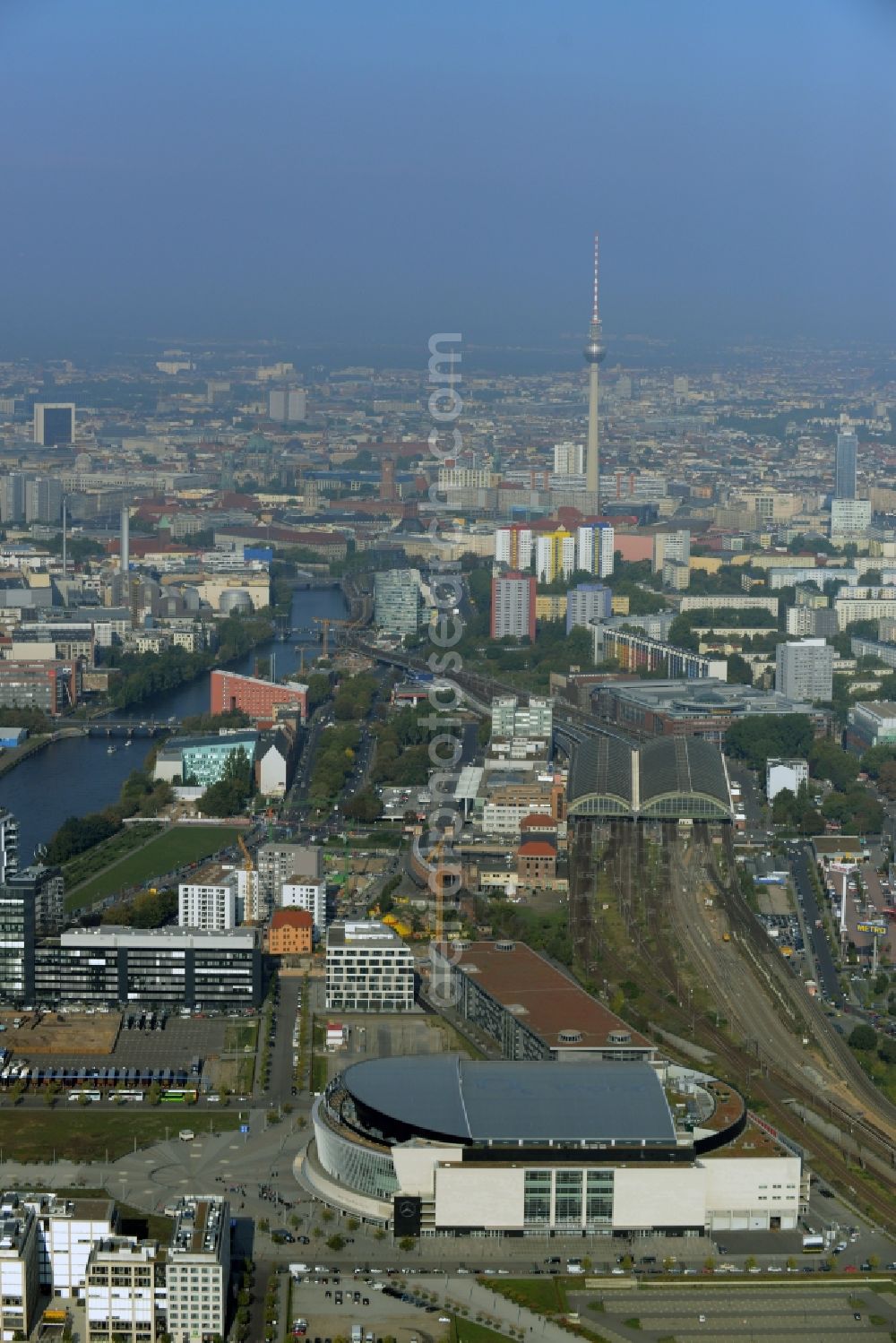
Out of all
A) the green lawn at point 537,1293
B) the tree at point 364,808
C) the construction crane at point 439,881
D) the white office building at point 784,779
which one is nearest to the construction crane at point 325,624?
the white office building at point 784,779

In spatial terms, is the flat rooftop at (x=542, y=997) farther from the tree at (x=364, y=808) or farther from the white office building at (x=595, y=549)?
the white office building at (x=595, y=549)

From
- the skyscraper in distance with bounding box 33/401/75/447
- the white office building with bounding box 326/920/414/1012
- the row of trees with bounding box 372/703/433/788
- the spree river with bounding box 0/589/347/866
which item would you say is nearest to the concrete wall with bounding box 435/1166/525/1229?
the white office building with bounding box 326/920/414/1012

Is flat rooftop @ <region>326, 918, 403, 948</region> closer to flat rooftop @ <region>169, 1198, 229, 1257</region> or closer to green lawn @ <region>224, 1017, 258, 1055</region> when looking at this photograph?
green lawn @ <region>224, 1017, 258, 1055</region>

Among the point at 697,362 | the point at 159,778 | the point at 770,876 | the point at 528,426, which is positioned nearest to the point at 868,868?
the point at 770,876

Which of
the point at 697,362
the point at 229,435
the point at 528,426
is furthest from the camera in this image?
the point at 697,362

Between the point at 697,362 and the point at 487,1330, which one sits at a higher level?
the point at 697,362

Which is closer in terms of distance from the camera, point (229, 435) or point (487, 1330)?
point (487, 1330)

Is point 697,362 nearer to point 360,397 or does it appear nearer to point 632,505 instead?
point 360,397
